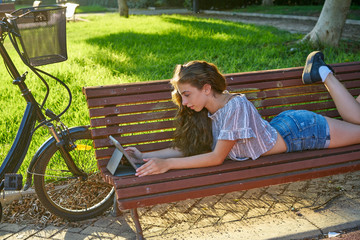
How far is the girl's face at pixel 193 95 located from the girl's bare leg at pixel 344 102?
1.31 m

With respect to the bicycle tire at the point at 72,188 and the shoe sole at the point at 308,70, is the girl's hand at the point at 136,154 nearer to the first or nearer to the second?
the bicycle tire at the point at 72,188

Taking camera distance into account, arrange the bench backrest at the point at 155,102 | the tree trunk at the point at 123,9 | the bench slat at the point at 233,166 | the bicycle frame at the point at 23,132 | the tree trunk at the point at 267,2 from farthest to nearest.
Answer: the tree trunk at the point at 267,2
the tree trunk at the point at 123,9
the bench backrest at the point at 155,102
the bicycle frame at the point at 23,132
the bench slat at the point at 233,166

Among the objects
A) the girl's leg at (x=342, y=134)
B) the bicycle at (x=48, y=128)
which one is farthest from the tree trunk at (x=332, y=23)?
the bicycle at (x=48, y=128)

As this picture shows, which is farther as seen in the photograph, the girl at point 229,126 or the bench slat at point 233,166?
the girl at point 229,126

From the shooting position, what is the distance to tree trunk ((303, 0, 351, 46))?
29.1 feet

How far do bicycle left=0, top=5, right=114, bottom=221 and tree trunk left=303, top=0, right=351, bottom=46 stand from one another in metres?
6.64

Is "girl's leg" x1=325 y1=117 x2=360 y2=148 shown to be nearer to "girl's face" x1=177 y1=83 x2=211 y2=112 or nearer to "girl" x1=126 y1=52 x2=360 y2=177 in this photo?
"girl" x1=126 y1=52 x2=360 y2=177

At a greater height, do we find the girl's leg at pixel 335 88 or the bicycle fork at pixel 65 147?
the girl's leg at pixel 335 88

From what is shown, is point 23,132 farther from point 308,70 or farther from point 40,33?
point 308,70

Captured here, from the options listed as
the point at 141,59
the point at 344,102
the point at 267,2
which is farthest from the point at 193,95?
the point at 267,2

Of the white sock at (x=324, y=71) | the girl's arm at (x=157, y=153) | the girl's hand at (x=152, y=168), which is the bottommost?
the girl's arm at (x=157, y=153)

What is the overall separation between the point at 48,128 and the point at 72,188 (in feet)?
2.48

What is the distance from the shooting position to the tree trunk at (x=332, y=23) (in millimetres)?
8859

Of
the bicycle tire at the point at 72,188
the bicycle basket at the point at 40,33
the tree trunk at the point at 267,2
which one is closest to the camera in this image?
the bicycle basket at the point at 40,33
